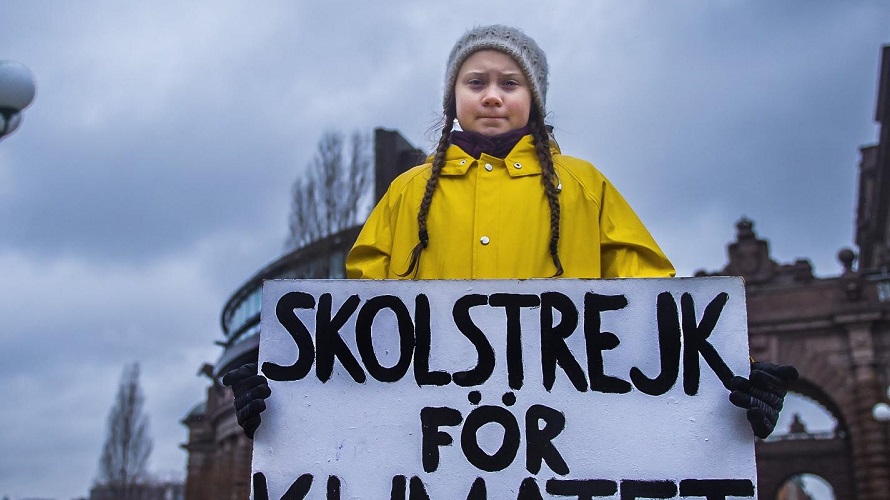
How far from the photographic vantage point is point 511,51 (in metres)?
2.88

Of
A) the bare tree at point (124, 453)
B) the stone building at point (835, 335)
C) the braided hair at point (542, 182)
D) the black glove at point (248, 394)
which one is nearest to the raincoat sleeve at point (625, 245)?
the braided hair at point (542, 182)

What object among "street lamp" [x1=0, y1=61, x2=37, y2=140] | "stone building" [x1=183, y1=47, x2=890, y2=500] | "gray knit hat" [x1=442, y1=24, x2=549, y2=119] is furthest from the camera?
"stone building" [x1=183, y1=47, x2=890, y2=500]

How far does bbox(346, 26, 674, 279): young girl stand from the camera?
2.63m

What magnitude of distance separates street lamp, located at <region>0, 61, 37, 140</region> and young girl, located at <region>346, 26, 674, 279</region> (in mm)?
5177

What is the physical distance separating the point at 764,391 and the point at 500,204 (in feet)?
3.10

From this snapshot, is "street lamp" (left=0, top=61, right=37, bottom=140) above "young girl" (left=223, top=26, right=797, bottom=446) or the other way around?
above

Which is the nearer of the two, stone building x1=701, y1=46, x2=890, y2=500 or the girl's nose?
the girl's nose

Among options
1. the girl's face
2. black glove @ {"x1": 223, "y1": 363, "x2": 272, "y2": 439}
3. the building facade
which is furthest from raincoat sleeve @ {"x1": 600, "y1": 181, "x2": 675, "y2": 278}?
the building facade

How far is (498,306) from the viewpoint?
236 cm

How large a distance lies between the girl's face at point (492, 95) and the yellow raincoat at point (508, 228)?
106 millimetres

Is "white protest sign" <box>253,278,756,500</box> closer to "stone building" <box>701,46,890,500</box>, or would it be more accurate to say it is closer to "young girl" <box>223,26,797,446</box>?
"young girl" <box>223,26,797,446</box>

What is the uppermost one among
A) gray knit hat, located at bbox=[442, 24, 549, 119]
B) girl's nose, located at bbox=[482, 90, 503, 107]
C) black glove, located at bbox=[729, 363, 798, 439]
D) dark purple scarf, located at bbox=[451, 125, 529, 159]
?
gray knit hat, located at bbox=[442, 24, 549, 119]

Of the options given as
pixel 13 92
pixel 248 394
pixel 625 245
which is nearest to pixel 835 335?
pixel 13 92

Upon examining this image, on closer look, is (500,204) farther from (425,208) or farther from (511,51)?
(511,51)
